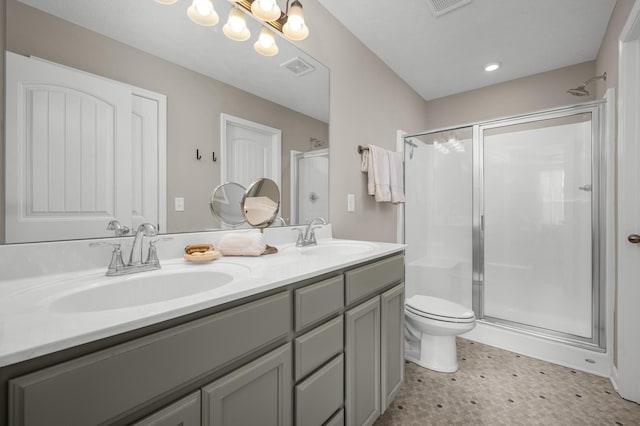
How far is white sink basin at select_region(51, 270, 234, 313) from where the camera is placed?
2.45 ft

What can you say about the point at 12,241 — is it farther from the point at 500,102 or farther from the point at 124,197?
the point at 500,102

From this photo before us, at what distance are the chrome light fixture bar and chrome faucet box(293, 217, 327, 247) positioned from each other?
0.97 m

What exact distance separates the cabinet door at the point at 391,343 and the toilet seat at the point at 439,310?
42cm

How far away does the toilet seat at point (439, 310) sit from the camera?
1.79 metres

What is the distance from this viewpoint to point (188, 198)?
1210 mm

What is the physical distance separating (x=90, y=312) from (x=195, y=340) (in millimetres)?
238

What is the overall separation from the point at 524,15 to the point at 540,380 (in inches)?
94.6

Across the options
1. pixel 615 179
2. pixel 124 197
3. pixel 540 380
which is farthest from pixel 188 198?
pixel 615 179

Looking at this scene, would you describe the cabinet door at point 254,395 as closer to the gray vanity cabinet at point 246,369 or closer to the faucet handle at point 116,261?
the gray vanity cabinet at point 246,369

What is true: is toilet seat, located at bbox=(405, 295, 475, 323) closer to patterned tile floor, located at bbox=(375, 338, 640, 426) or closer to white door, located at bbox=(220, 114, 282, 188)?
patterned tile floor, located at bbox=(375, 338, 640, 426)

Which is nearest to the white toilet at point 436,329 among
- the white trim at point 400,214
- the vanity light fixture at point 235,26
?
the white trim at point 400,214

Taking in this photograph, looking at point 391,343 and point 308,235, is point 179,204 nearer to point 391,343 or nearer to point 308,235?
point 308,235

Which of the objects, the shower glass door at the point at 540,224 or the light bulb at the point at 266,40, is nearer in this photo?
the light bulb at the point at 266,40

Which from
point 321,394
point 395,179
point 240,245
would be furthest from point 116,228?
point 395,179
